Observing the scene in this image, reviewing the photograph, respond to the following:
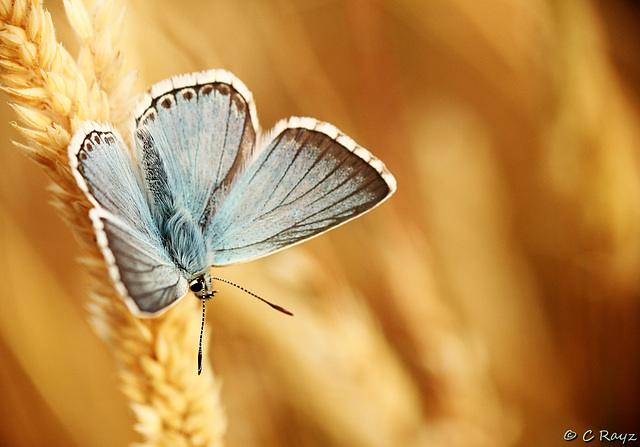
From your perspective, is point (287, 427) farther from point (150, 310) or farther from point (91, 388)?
point (150, 310)

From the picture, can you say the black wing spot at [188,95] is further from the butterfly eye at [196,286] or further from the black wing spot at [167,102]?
the butterfly eye at [196,286]

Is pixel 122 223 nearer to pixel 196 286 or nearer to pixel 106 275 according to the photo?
pixel 106 275

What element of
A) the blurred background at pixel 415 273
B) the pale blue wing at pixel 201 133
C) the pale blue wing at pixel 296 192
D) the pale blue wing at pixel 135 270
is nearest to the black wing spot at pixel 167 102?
the pale blue wing at pixel 201 133

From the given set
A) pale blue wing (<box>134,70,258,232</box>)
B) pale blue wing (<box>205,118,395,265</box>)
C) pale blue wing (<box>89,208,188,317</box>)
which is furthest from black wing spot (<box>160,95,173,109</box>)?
pale blue wing (<box>89,208,188,317</box>)

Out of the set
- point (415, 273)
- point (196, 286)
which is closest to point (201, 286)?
point (196, 286)

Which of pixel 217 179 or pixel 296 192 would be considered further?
pixel 217 179
